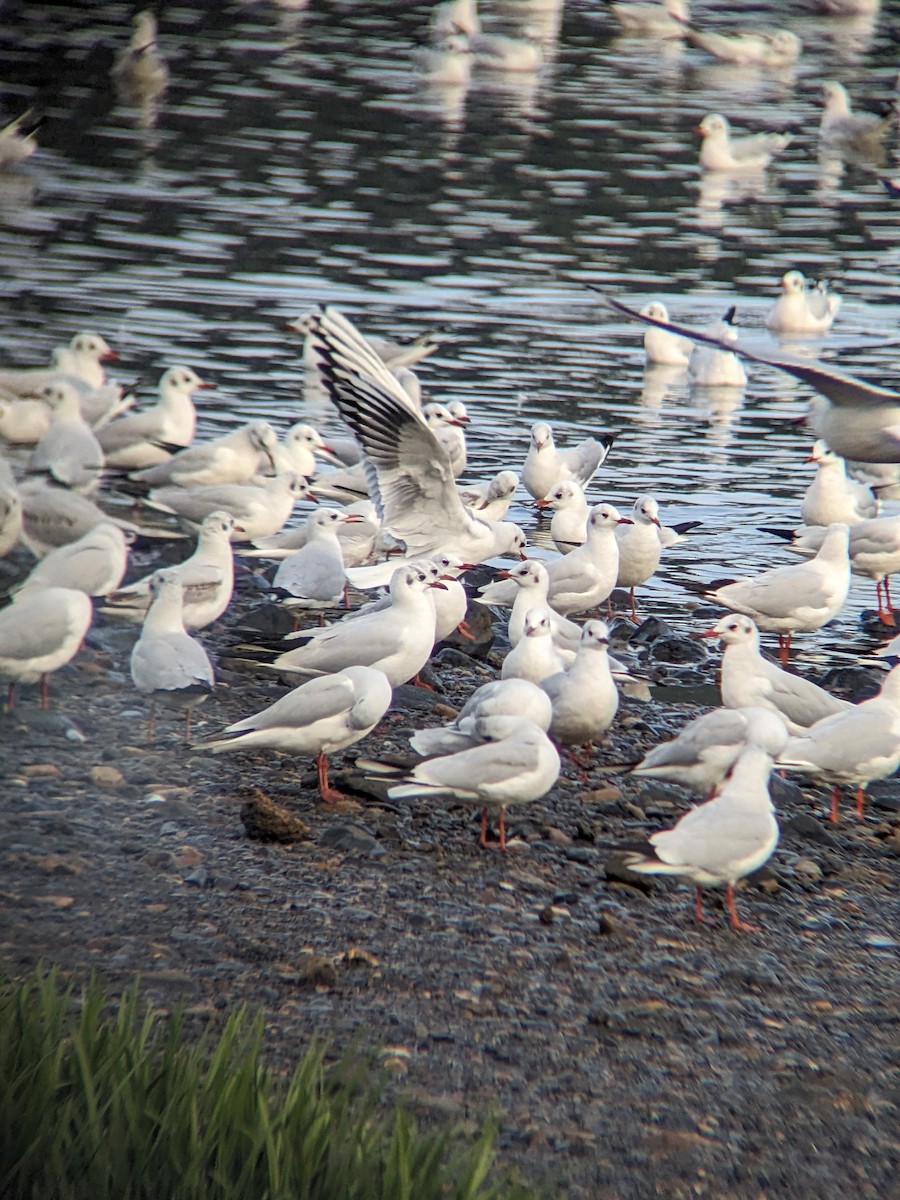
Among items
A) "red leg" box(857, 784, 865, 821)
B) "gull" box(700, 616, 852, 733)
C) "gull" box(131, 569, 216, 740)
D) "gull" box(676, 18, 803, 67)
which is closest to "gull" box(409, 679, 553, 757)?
"gull" box(131, 569, 216, 740)

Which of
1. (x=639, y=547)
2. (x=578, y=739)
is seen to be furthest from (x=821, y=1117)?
(x=639, y=547)

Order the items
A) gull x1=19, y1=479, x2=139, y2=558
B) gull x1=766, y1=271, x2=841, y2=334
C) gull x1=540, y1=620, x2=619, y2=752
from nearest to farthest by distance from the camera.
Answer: gull x1=540, y1=620, x2=619, y2=752
gull x1=19, y1=479, x2=139, y2=558
gull x1=766, y1=271, x2=841, y2=334

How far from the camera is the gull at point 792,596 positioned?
25.5ft

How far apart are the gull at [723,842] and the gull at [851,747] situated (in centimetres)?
66

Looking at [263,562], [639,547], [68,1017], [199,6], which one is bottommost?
[199,6]

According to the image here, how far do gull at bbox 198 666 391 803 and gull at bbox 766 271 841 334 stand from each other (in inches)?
385

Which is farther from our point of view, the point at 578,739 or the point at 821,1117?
the point at 578,739

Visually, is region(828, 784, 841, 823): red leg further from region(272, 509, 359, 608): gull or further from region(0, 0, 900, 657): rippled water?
region(0, 0, 900, 657): rippled water

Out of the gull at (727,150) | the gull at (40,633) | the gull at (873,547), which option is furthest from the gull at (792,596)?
the gull at (727,150)

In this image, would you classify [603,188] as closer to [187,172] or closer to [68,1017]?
[187,172]

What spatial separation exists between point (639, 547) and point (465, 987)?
167 inches

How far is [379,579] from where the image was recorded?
7.59m

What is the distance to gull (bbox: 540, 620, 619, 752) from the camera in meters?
6.06

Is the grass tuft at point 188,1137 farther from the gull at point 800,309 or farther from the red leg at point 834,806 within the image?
the gull at point 800,309
